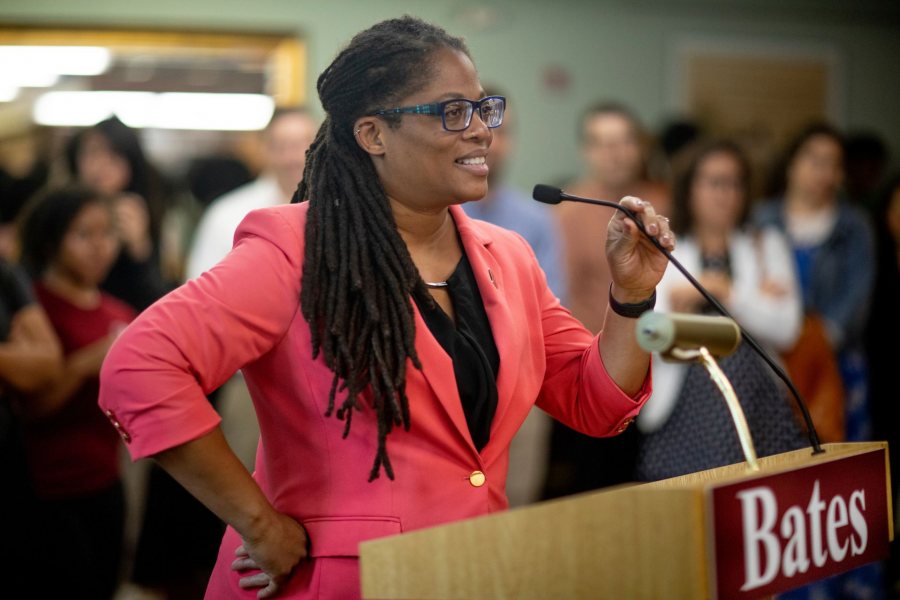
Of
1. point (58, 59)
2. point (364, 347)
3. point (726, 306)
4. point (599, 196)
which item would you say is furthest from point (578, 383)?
point (58, 59)

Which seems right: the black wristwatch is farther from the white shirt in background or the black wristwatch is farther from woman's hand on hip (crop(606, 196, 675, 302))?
the white shirt in background

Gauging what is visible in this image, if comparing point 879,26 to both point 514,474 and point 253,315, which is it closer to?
point 514,474

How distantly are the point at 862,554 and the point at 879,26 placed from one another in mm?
6505

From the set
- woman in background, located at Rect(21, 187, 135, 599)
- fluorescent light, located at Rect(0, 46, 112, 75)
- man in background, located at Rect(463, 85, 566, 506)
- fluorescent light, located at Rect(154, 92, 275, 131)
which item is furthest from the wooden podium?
fluorescent light, located at Rect(154, 92, 275, 131)

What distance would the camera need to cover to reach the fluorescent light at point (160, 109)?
7.54 meters

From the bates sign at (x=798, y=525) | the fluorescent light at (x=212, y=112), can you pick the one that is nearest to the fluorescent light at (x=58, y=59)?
the fluorescent light at (x=212, y=112)

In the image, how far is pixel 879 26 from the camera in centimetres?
741

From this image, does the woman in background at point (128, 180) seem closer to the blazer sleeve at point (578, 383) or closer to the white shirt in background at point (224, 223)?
the white shirt in background at point (224, 223)

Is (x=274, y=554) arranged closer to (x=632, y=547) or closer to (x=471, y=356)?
(x=471, y=356)

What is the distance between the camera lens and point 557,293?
164 inches

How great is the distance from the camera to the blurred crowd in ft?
10.7

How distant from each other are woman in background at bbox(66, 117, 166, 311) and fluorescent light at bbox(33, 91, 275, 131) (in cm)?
278

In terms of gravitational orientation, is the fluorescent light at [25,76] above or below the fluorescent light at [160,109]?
above

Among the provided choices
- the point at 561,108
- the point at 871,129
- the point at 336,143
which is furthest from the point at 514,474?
the point at 336,143
